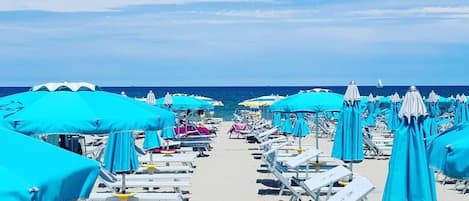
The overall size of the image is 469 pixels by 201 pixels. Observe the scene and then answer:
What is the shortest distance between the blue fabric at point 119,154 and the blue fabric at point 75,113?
211 centimetres

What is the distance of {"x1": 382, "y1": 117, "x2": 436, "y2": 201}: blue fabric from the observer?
5742 millimetres

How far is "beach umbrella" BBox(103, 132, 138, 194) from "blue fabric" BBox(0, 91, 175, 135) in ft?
6.91

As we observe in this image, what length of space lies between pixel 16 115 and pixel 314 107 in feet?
23.5

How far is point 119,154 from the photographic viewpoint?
929cm

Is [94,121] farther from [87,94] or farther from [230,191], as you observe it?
[230,191]

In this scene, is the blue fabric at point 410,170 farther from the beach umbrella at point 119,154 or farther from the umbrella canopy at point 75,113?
the beach umbrella at point 119,154

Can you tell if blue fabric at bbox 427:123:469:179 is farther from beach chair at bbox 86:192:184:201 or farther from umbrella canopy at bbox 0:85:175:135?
beach chair at bbox 86:192:184:201

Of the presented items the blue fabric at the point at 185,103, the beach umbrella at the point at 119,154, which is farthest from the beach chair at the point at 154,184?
the blue fabric at the point at 185,103

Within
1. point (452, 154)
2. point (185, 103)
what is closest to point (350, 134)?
point (452, 154)

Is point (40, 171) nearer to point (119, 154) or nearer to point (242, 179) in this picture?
point (119, 154)

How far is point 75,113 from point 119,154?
2846mm

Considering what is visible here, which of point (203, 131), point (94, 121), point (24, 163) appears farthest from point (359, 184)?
point (203, 131)

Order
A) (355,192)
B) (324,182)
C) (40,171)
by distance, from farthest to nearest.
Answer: (324,182) < (355,192) < (40,171)

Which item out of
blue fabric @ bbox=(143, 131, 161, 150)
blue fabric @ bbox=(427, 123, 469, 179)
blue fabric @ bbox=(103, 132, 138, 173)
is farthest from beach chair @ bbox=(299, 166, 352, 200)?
blue fabric @ bbox=(143, 131, 161, 150)
